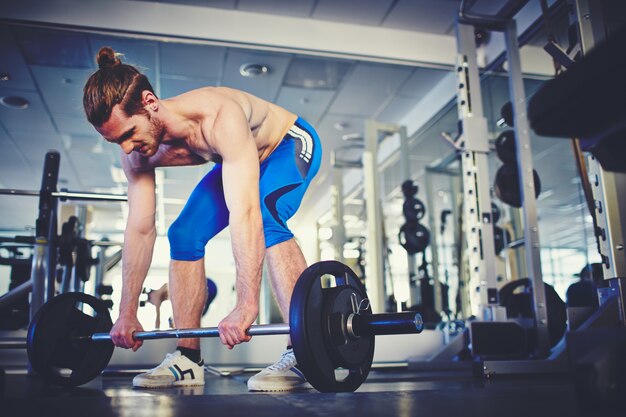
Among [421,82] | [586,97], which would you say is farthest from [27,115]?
[586,97]

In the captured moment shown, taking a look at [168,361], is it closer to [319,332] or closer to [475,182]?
[319,332]

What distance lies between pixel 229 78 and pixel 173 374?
3.19 meters

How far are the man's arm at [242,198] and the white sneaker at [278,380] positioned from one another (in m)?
0.26

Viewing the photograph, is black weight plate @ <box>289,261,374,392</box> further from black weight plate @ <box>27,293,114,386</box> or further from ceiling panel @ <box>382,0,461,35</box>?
ceiling panel @ <box>382,0,461,35</box>

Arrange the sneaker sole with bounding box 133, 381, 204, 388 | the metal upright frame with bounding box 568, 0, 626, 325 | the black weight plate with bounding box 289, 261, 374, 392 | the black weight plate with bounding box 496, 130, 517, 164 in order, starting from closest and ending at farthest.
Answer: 1. the black weight plate with bounding box 289, 261, 374, 392
2. the sneaker sole with bounding box 133, 381, 204, 388
3. the metal upright frame with bounding box 568, 0, 626, 325
4. the black weight plate with bounding box 496, 130, 517, 164

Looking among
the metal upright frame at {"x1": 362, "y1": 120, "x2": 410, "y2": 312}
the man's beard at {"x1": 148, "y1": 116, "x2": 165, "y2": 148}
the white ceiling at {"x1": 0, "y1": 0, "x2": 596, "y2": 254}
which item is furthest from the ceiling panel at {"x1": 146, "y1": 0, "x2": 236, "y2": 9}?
the man's beard at {"x1": 148, "y1": 116, "x2": 165, "y2": 148}

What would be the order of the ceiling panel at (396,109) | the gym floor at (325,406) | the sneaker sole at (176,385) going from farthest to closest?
the ceiling panel at (396,109) → the sneaker sole at (176,385) → the gym floor at (325,406)

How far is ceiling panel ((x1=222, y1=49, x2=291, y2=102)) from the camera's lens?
4021mm

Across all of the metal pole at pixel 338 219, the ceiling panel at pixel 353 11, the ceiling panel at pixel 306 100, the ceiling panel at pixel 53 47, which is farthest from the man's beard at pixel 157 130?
the metal pole at pixel 338 219

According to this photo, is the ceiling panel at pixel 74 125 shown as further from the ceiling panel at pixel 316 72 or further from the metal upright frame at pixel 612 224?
the metal upright frame at pixel 612 224

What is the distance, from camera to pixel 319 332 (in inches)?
46.5

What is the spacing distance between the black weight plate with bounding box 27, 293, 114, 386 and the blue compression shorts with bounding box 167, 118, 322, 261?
347 mm

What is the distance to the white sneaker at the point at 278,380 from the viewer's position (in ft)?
4.60

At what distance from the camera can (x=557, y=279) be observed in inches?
299
